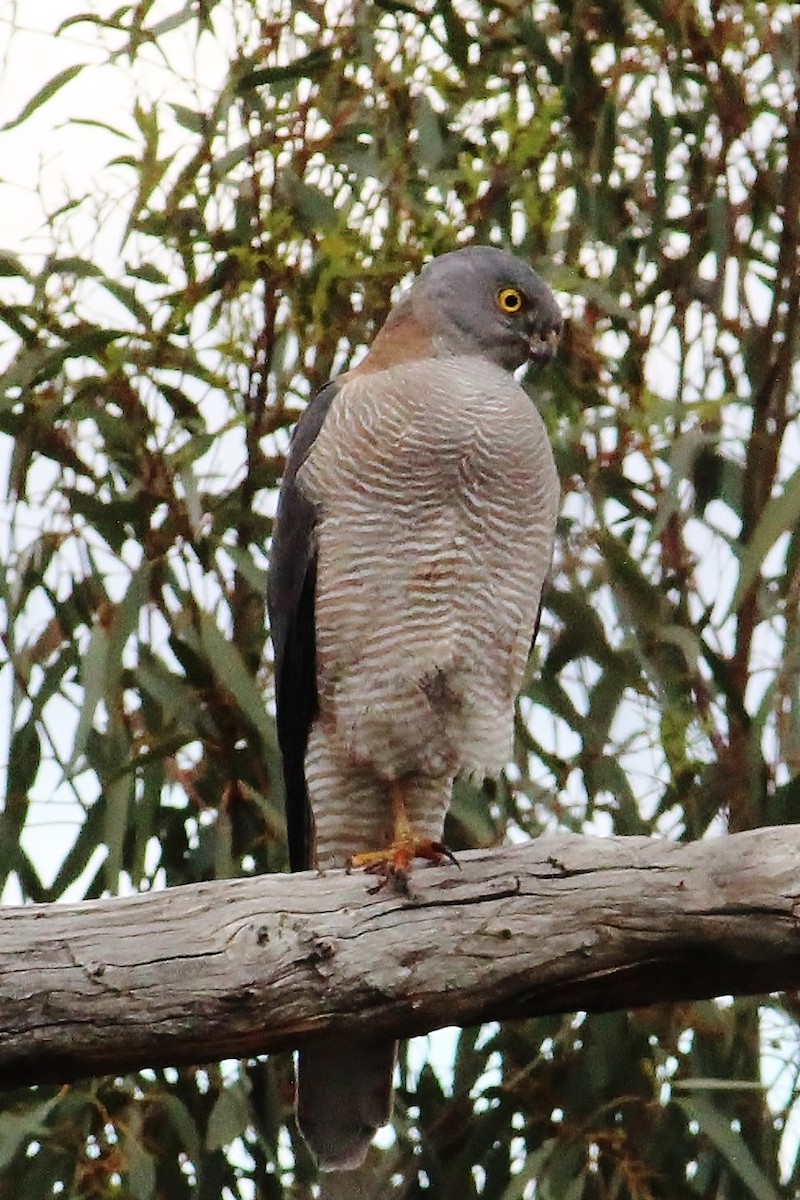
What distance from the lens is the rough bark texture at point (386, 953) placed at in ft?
8.38

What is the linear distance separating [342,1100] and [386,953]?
29.4 inches

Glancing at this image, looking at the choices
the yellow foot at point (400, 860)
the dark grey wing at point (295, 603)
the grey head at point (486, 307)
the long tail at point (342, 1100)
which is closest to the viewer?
the yellow foot at point (400, 860)

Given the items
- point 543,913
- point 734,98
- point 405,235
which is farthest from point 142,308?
point 543,913

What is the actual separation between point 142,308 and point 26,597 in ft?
2.00

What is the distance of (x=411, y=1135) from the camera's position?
3.91 meters

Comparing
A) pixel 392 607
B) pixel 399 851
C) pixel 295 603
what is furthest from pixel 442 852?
pixel 295 603

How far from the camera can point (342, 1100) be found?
130 inches

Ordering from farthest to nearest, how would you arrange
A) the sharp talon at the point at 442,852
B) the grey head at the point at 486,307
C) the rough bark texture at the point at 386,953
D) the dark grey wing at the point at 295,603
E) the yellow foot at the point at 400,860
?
the grey head at the point at 486,307 → the dark grey wing at the point at 295,603 → the sharp talon at the point at 442,852 → the yellow foot at the point at 400,860 → the rough bark texture at the point at 386,953

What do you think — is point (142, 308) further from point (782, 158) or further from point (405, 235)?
point (782, 158)

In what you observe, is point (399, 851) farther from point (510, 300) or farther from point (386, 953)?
point (510, 300)

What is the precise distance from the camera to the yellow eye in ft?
12.1

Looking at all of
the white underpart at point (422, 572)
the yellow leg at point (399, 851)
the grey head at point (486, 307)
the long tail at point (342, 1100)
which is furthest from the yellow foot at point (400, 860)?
the grey head at point (486, 307)

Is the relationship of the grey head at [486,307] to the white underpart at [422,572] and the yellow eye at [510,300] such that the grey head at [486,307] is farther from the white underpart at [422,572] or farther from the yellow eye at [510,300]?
the white underpart at [422,572]

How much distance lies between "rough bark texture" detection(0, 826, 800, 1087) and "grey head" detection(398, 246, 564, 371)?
4.16 ft
